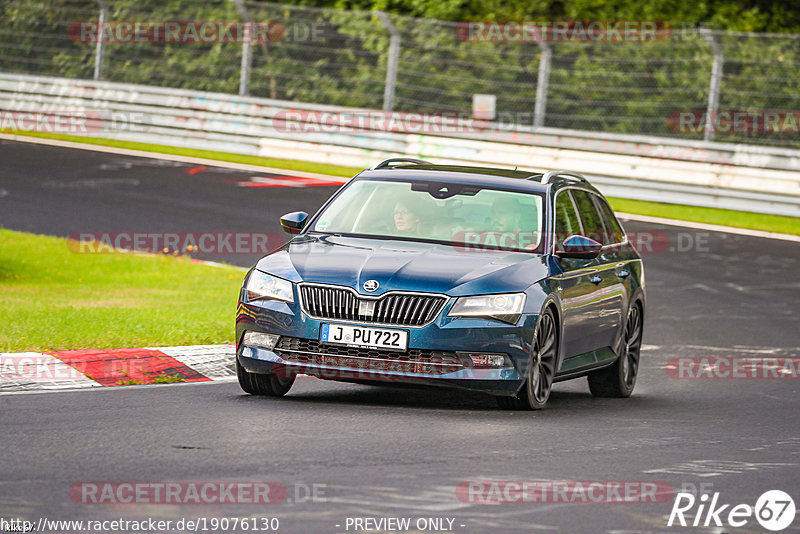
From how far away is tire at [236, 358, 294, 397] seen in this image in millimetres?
9406

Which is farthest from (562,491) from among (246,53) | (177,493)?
(246,53)

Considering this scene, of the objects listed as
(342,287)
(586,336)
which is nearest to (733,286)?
(586,336)

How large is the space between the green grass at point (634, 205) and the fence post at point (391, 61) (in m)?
1.53

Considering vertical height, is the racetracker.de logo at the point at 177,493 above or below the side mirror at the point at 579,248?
below

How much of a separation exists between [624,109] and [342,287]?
17995 millimetres

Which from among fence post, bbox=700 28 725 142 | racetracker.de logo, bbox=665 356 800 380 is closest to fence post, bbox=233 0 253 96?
fence post, bbox=700 28 725 142

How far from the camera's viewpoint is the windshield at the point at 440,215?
992cm

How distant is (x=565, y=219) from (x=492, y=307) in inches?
71.4

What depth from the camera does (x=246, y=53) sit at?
1122 inches

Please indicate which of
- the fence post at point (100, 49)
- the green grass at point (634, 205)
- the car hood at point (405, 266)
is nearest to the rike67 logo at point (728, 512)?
the car hood at point (405, 266)

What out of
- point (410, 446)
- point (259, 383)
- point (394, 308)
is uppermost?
point (394, 308)

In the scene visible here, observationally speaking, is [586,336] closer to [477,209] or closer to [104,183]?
[477,209]

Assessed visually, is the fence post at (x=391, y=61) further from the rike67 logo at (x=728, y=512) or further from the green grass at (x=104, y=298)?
the rike67 logo at (x=728, y=512)

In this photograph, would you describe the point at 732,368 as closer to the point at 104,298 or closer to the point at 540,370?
the point at 540,370
